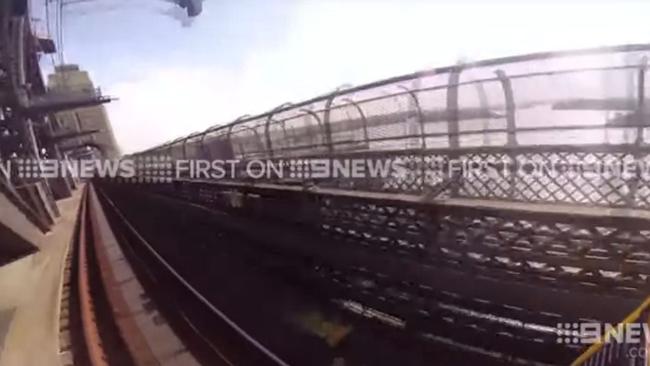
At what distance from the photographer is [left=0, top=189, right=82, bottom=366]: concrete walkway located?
6.37 meters

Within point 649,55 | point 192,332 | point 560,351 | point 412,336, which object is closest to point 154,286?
point 192,332

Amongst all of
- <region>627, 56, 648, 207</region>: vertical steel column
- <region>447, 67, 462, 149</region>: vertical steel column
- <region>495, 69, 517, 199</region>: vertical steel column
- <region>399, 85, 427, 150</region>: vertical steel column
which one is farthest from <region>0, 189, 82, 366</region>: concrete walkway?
<region>627, 56, 648, 207</region>: vertical steel column

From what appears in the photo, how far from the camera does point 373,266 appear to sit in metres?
5.73

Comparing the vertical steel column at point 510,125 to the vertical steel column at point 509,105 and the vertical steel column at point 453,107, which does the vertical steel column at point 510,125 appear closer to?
the vertical steel column at point 509,105

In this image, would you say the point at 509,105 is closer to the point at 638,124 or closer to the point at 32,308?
the point at 638,124

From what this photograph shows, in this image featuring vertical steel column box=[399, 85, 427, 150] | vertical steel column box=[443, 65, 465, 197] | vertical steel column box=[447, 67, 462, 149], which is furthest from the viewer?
vertical steel column box=[399, 85, 427, 150]

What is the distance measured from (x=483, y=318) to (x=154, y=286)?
20.2ft

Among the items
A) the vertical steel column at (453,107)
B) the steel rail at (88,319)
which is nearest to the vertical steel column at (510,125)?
the vertical steel column at (453,107)

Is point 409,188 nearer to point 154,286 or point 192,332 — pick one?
point 192,332

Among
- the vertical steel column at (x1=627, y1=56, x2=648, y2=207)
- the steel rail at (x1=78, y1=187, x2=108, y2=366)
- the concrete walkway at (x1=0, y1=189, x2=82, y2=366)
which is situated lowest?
the concrete walkway at (x1=0, y1=189, x2=82, y2=366)

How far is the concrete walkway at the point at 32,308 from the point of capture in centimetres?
637

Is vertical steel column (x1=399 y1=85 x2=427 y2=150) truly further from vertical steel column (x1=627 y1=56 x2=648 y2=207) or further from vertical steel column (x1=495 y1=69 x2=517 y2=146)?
vertical steel column (x1=627 y1=56 x2=648 y2=207)

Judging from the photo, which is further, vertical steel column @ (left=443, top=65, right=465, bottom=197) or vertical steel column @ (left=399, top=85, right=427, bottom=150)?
vertical steel column @ (left=399, top=85, right=427, bottom=150)

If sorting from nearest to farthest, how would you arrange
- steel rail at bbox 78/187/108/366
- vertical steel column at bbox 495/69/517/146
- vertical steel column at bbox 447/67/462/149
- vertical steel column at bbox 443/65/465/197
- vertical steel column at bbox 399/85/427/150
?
vertical steel column at bbox 495/69/517/146 → vertical steel column at bbox 443/65/465/197 → vertical steel column at bbox 447/67/462/149 → steel rail at bbox 78/187/108/366 → vertical steel column at bbox 399/85/427/150
